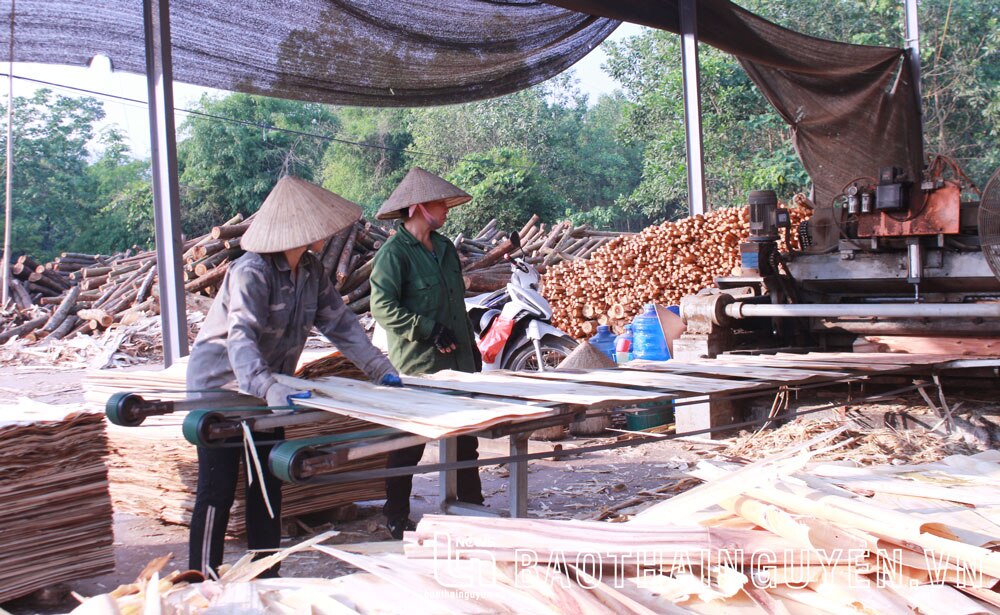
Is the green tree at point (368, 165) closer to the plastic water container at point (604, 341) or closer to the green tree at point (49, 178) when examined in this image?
the green tree at point (49, 178)

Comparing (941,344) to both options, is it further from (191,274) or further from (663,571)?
(191,274)

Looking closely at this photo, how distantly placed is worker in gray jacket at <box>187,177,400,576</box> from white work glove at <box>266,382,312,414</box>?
180 mm

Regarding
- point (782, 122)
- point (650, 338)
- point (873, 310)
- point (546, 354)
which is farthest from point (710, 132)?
point (873, 310)

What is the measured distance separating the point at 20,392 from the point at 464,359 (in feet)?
23.4

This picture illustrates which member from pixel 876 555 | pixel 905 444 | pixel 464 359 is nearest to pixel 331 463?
pixel 876 555

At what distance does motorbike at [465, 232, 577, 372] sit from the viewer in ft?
25.8

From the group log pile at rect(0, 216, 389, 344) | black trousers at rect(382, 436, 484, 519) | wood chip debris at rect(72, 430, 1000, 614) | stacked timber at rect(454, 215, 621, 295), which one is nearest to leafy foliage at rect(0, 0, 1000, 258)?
log pile at rect(0, 216, 389, 344)

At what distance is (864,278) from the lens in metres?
6.38

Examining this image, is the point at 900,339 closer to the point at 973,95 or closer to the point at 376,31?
the point at 376,31

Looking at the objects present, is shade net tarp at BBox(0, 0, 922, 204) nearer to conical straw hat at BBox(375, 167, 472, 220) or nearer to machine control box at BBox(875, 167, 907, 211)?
machine control box at BBox(875, 167, 907, 211)

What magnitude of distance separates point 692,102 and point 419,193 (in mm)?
5392

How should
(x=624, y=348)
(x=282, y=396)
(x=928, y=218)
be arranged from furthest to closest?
(x=624, y=348), (x=928, y=218), (x=282, y=396)

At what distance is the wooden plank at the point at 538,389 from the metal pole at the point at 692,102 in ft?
19.4

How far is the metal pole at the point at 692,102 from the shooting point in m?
8.76
